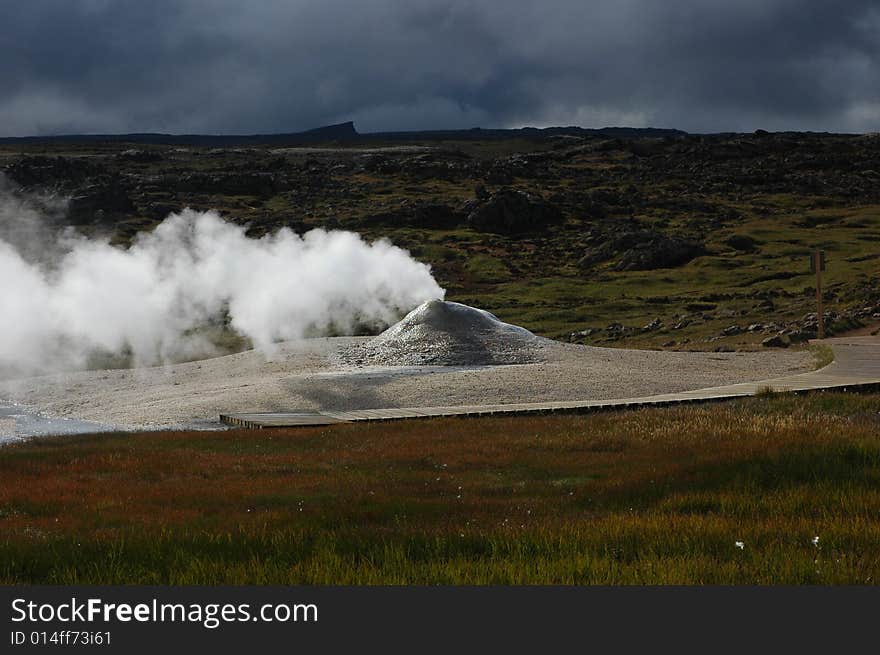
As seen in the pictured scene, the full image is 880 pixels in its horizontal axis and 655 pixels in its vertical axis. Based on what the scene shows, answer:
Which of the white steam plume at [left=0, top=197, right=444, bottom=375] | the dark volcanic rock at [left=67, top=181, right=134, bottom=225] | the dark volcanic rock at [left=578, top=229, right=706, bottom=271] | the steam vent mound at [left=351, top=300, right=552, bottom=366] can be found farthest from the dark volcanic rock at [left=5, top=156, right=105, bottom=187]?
the steam vent mound at [left=351, top=300, right=552, bottom=366]

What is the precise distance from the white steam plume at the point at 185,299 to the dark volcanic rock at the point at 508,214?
5659cm

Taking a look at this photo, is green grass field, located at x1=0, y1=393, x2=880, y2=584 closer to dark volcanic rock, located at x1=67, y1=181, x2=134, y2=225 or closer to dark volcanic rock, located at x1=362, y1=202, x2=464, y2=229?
dark volcanic rock, located at x1=362, y1=202, x2=464, y2=229

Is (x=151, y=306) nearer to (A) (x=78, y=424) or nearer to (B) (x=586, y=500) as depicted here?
(A) (x=78, y=424)

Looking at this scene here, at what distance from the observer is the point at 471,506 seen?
10.9 m

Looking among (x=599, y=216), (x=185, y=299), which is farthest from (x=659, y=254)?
(x=185, y=299)

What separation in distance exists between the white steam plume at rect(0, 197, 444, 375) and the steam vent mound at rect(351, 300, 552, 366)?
9537 millimetres

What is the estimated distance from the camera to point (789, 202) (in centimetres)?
12862

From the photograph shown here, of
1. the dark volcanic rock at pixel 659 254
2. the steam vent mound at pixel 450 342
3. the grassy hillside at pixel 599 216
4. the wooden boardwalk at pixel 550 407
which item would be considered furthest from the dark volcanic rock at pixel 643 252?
the wooden boardwalk at pixel 550 407

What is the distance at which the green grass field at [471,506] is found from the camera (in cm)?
756

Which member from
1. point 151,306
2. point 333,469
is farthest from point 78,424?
point 151,306

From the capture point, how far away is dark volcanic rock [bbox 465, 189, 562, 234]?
110 meters

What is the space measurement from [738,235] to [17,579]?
3630 inches

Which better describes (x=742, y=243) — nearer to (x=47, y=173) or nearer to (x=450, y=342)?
(x=450, y=342)

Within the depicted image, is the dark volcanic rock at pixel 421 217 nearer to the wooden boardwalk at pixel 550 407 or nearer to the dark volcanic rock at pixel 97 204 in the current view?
the dark volcanic rock at pixel 97 204
